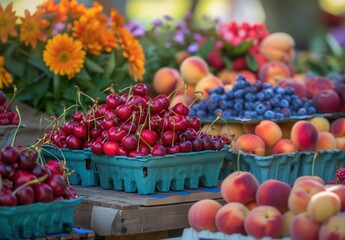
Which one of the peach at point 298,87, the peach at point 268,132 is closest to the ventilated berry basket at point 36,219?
the peach at point 268,132

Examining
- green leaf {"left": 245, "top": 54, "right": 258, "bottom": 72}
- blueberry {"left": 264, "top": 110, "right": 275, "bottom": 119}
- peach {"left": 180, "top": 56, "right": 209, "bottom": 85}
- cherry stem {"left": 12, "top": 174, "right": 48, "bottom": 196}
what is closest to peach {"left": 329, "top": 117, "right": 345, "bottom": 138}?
blueberry {"left": 264, "top": 110, "right": 275, "bottom": 119}

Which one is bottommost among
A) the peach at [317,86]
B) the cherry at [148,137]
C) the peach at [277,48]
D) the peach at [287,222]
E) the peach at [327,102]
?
the peach at [287,222]

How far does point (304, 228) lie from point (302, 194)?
117 mm

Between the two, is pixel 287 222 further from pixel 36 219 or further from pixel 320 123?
pixel 320 123

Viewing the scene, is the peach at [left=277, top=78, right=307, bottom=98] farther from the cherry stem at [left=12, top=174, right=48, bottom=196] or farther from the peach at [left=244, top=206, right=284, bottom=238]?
the cherry stem at [left=12, top=174, right=48, bottom=196]

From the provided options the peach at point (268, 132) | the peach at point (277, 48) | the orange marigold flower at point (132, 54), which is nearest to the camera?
the peach at point (268, 132)

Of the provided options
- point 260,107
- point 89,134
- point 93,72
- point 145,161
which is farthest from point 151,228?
point 93,72

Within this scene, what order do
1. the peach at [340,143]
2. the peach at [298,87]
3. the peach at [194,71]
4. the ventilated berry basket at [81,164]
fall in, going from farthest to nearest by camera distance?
the peach at [194,71] < the peach at [298,87] < the peach at [340,143] < the ventilated berry basket at [81,164]

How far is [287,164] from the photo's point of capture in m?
3.35

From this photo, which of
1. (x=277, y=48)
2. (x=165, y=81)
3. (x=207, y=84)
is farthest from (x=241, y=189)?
(x=277, y=48)

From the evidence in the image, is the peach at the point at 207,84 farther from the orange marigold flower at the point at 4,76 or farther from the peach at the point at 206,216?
the peach at the point at 206,216

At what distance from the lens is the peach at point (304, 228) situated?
2.14m

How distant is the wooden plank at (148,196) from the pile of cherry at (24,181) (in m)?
0.44

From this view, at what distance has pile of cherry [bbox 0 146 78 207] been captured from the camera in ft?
7.57
